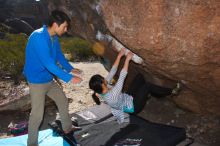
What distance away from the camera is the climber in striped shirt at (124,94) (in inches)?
189

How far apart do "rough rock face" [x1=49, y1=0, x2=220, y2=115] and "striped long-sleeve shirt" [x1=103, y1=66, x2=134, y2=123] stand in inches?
18.7

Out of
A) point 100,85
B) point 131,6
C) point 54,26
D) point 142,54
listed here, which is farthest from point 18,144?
point 131,6

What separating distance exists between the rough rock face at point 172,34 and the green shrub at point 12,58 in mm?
3436

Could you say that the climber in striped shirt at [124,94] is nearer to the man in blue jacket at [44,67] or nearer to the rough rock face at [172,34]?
the rough rock face at [172,34]

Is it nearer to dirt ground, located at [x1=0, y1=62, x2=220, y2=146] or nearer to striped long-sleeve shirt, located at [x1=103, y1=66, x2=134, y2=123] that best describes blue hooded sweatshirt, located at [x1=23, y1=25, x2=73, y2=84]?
striped long-sleeve shirt, located at [x1=103, y1=66, x2=134, y2=123]

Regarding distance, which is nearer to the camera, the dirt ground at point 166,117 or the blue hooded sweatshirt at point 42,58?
the blue hooded sweatshirt at point 42,58

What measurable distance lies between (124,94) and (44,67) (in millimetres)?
1336

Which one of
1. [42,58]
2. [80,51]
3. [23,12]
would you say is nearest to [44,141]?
[42,58]

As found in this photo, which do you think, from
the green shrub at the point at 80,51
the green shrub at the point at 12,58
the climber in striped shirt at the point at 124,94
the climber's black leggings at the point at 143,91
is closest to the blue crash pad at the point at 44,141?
the climber in striped shirt at the point at 124,94

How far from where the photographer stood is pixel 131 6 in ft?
14.0

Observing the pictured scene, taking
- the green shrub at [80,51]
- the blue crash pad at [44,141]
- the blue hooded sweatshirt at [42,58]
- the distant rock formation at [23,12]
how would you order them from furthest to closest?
the distant rock formation at [23,12] < the green shrub at [80,51] < the blue crash pad at [44,141] < the blue hooded sweatshirt at [42,58]

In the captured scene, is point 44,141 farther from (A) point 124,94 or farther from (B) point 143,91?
(B) point 143,91

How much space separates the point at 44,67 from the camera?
4484mm

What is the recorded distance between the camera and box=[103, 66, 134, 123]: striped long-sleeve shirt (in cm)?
482
